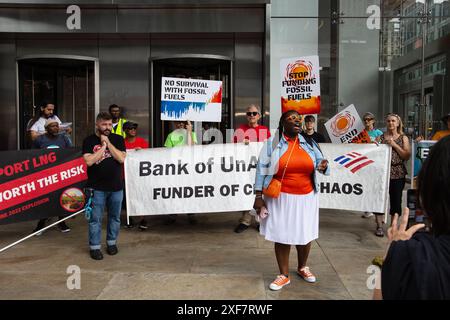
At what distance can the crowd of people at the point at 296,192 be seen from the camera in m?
1.47

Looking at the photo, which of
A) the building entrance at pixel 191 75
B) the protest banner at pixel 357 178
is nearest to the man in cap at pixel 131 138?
the protest banner at pixel 357 178

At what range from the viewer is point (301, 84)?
7504mm

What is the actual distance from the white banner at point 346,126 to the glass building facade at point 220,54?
7.57 feet

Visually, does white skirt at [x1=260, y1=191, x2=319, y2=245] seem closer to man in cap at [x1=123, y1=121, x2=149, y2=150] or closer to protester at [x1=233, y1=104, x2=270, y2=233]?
protester at [x1=233, y1=104, x2=270, y2=233]

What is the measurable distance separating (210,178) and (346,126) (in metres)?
2.65

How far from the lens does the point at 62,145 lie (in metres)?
7.29

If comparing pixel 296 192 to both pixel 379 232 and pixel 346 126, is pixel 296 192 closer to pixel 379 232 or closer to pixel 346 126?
pixel 379 232

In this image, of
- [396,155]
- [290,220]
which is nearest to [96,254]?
[290,220]

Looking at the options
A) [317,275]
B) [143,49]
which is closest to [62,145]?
[143,49]

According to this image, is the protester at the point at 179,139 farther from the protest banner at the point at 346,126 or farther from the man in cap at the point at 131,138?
the protest banner at the point at 346,126

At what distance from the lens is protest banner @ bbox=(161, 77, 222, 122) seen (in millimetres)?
6898

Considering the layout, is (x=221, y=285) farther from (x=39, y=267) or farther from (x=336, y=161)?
(x=336, y=161)

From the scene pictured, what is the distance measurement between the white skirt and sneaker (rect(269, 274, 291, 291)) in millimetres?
393

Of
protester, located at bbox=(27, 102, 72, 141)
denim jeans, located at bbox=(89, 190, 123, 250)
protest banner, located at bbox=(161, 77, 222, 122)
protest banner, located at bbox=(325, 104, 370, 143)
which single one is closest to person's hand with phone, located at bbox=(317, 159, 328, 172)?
protest banner, located at bbox=(161, 77, 222, 122)
